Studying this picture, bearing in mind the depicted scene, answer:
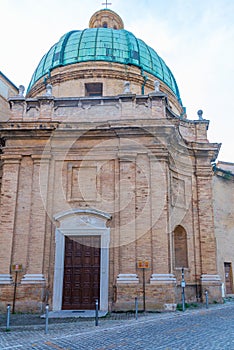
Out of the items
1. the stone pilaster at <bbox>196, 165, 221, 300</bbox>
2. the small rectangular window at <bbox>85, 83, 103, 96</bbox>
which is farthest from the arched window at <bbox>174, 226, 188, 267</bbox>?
the small rectangular window at <bbox>85, 83, 103, 96</bbox>

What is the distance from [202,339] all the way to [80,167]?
8.30m

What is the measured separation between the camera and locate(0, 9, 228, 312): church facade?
13.1 metres

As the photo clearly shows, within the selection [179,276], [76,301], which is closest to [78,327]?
[76,301]

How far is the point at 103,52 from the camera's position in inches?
800

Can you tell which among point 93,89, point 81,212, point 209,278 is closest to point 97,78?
point 93,89

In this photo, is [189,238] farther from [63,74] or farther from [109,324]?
[63,74]

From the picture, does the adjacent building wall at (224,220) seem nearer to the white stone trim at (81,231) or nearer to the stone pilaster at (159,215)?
the stone pilaster at (159,215)

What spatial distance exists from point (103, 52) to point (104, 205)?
10065mm

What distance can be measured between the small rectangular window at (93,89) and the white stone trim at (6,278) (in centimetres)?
1028

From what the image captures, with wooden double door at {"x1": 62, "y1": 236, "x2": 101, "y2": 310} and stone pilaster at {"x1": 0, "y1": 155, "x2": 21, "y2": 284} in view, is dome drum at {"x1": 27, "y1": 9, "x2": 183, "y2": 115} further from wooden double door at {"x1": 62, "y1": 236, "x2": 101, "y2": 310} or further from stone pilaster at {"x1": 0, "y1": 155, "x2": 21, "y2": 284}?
wooden double door at {"x1": 62, "y1": 236, "x2": 101, "y2": 310}

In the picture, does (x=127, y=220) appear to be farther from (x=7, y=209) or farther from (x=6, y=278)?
(x=6, y=278)

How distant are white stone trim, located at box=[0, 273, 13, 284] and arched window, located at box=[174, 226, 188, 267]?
6769mm

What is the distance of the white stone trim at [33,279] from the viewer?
13000 mm

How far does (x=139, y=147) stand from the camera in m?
14.4
